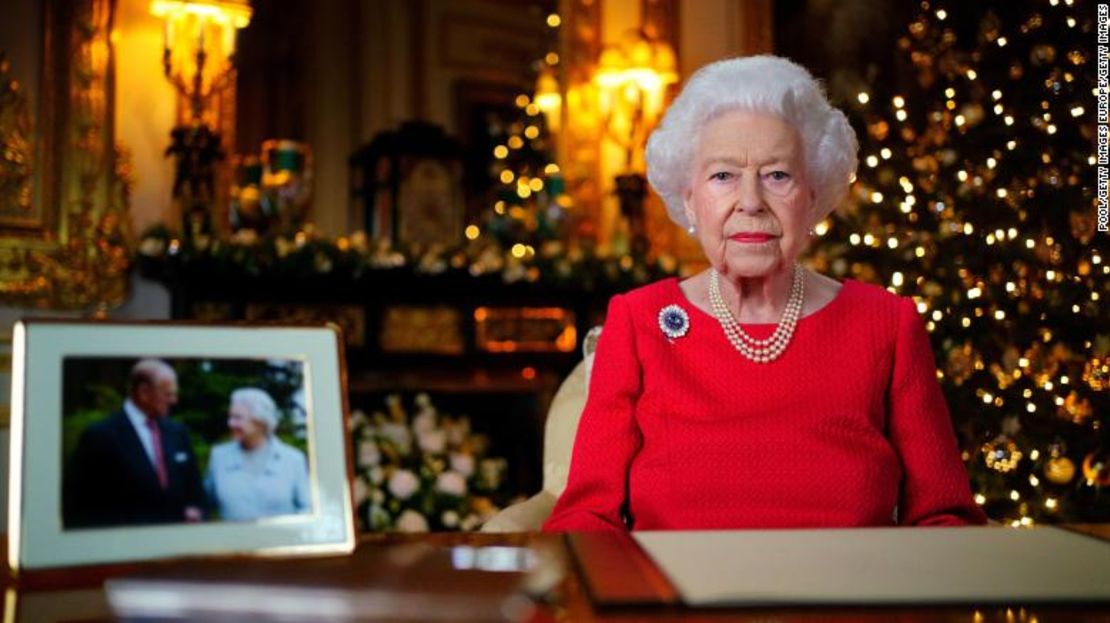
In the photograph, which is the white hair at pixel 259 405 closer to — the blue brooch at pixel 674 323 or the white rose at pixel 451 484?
the blue brooch at pixel 674 323

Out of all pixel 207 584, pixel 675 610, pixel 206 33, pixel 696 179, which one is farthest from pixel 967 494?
pixel 206 33

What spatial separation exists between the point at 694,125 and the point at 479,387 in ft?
11.8

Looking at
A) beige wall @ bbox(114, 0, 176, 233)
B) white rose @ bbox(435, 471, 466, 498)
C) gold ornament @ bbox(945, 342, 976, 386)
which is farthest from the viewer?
beige wall @ bbox(114, 0, 176, 233)

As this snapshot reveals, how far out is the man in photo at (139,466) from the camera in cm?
89

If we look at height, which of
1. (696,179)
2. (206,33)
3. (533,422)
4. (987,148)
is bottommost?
(533,422)

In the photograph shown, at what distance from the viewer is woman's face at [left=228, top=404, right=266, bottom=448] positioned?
0.95 m

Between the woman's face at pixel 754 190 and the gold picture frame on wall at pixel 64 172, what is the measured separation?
3634 millimetres

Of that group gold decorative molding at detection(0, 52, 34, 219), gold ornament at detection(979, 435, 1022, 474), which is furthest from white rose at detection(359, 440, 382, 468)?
gold ornament at detection(979, 435, 1022, 474)

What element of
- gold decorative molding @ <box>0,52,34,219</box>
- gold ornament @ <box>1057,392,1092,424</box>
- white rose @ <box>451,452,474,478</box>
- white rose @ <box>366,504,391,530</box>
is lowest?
white rose @ <box>366,504,391,530</box>

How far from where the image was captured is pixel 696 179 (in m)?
1.68

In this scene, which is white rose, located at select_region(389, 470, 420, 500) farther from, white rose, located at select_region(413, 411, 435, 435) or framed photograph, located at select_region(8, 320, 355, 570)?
framed photograph, located at select_region(8, 320, 355, 570)

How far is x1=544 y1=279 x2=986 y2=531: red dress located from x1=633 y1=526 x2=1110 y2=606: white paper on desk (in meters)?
0.38

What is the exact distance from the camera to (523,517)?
6.44 ft

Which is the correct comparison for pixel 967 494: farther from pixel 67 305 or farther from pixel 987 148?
pixel 67 305
